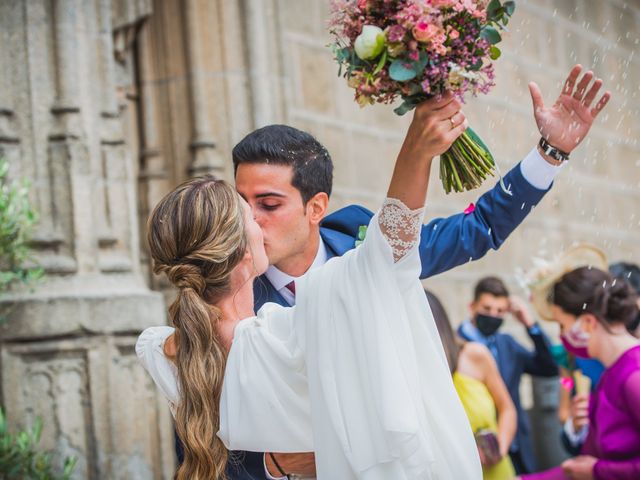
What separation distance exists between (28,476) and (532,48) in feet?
24.9

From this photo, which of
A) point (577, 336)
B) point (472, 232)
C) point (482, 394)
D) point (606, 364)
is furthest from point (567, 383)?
point (472, 232)

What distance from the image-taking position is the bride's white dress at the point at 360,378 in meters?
2.40

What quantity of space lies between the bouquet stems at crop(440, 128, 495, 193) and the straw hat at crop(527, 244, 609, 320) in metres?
2.62

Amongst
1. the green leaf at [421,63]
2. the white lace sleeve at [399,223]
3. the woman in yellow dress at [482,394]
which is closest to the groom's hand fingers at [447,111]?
the green leaf at [421,63]

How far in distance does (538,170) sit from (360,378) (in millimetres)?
1054

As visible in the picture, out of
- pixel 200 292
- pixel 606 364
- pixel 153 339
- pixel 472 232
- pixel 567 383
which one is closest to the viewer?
pixel 200 292

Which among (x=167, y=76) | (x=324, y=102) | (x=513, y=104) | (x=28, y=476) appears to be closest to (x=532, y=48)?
(x=513, y=104)

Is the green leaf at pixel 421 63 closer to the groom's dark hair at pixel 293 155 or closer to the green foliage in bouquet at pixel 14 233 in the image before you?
the groom's dark hair at pixel 293 155

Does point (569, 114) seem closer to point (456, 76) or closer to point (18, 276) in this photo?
point (456, 76)

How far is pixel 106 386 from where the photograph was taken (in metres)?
5.46

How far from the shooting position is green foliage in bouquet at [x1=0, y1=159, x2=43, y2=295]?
15.9 ft

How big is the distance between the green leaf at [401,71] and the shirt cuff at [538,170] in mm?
779

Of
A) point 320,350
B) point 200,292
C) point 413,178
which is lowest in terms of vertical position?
point 320,350

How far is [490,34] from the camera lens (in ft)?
8.63
